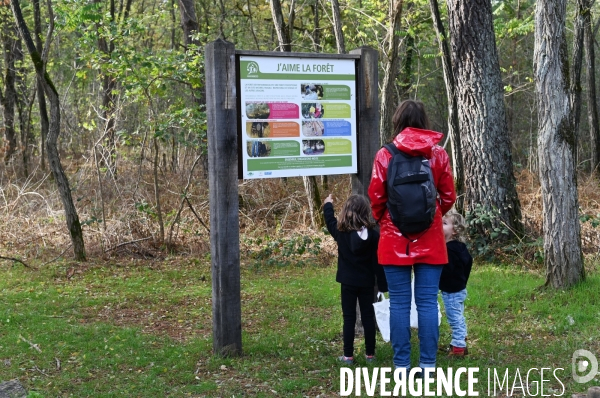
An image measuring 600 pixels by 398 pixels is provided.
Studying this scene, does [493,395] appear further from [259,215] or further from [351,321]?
[259,215]

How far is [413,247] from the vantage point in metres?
4.63

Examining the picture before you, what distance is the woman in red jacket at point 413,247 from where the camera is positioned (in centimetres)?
465

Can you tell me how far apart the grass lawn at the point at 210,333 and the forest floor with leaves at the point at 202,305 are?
2 cm

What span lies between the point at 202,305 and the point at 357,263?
344 centimetres

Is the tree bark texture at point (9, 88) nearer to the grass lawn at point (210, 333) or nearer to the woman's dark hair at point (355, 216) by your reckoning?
the grass lawn at point (210, 333)

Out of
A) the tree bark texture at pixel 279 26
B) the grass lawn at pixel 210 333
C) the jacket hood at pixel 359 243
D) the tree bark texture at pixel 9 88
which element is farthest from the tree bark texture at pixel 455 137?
the tree bark texture at pixel 9 88

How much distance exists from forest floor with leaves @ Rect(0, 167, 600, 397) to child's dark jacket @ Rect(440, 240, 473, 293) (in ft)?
2.03

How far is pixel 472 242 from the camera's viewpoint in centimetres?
941

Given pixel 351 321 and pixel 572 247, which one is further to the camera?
pixel 572 247

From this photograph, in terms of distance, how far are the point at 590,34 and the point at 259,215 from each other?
1064 centimetres

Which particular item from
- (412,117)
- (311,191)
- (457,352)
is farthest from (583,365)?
(311,191)

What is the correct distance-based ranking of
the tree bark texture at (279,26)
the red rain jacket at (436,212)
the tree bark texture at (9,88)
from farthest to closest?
the tree bark texture at (9,88) → the tree bark texture at (279,26) → the red rain jacket at (436,212)

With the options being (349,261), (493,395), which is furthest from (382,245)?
(493,395)

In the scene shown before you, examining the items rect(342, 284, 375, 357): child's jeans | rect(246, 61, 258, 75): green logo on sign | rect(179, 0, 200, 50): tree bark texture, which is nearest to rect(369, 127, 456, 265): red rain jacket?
rect(342, 284, 375, 357): child's jeans
